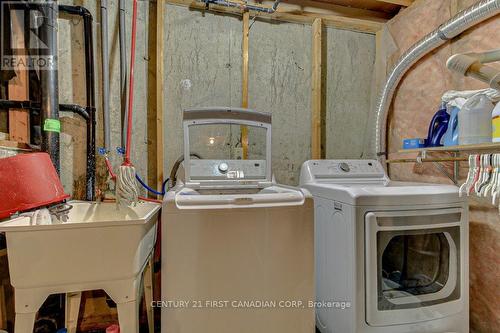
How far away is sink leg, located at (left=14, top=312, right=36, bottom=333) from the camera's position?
1.06 m

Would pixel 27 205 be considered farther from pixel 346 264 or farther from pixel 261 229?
pixel 346 264

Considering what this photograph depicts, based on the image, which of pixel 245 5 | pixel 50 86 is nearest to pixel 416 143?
pixel 245 5

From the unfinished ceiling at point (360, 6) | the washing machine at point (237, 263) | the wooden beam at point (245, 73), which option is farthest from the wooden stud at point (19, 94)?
the unfinished ceiling at point (360, 6)

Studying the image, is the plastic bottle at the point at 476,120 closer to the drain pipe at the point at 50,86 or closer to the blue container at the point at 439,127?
the blue container at the point at 439,127

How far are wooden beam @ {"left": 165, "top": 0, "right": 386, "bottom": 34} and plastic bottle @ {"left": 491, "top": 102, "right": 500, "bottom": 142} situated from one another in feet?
4.63

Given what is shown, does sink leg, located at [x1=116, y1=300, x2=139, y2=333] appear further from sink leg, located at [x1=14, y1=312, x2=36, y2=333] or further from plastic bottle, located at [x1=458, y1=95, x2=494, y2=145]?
plastic bottle, located at [x1=458, y1=95, x2=494, y2=145]

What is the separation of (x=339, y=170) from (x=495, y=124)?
88cm

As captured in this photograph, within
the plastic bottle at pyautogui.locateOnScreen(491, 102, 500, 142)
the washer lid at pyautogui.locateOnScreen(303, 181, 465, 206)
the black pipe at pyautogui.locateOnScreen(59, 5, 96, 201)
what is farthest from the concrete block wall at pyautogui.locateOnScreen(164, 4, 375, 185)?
the plastic bottle at pyautogui.locateOnScreen(491, 102, 500, 142)

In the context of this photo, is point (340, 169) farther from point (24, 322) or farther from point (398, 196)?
point (24, 322)

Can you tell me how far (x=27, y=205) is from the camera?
3.84 ft

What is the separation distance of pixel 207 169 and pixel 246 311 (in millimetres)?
860

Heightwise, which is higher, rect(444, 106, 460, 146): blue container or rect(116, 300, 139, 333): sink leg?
rect(444, 106, 460, 146): blue container

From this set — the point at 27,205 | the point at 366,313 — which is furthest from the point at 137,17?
the point at 366,313

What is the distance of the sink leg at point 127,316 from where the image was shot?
45.6 inches
